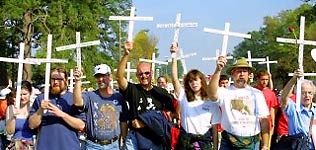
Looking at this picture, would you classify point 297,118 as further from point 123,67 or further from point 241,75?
point 123,67

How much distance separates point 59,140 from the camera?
759 cm

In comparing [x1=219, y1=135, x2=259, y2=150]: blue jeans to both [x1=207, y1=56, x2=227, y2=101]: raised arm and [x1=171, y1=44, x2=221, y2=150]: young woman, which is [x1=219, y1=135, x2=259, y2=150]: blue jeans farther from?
[x1=207, y1=56, x2=227, y2=101]: raised arm

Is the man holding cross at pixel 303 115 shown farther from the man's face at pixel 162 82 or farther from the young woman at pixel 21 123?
A: the man's face at pixel 162 82

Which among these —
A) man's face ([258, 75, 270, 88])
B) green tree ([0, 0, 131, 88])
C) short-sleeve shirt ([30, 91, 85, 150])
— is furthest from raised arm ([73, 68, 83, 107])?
green tree ([0, 0, 131, 88])

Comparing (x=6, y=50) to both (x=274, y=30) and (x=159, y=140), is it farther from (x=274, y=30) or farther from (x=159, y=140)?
(x=274, y=30)

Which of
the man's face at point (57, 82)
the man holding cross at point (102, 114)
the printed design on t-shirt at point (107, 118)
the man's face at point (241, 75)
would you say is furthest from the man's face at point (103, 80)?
the man's face at point (241, 75)

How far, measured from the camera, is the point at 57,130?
7.60m

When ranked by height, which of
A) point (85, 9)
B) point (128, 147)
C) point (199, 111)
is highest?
point (85, 9)

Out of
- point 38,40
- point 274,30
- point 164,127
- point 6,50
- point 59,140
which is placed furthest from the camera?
point 274,30

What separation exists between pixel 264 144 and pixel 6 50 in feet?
101

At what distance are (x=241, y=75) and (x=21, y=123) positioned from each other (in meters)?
3.03

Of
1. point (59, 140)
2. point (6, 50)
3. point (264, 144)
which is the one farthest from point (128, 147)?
point (6, 50)

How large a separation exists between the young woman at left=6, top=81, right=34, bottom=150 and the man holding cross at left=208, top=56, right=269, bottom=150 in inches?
97.2

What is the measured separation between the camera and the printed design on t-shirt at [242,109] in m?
7.43
